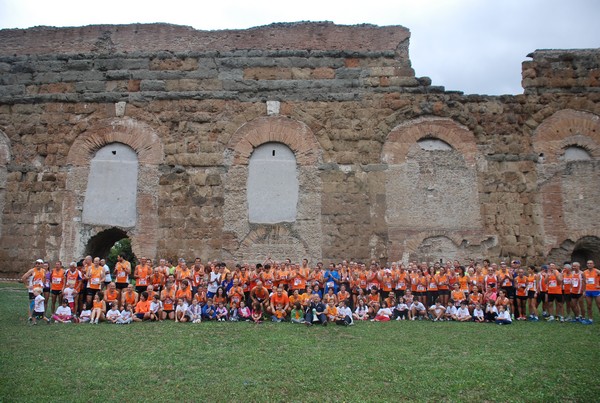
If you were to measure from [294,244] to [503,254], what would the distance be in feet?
16.4

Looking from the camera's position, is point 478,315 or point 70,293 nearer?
point 70,293

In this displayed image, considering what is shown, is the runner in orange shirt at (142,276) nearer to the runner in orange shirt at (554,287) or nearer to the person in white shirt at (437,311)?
the person in white shirt at (437,311)

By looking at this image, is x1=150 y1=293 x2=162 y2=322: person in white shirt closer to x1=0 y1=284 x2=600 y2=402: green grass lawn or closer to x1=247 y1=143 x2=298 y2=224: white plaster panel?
x1=0 y1=284 x2=600 y2=402: green grass lawn

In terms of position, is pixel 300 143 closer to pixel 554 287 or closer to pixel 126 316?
pixel 126 316

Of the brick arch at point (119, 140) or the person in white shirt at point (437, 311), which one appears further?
the brick arch at point (119, 140)

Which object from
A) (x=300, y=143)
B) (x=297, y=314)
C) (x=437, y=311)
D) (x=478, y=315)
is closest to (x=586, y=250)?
(x=478, y=315)

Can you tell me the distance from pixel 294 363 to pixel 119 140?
8.60 meters

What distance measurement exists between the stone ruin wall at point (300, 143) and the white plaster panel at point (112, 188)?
8.6 inches

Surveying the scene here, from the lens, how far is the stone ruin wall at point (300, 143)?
12258mm

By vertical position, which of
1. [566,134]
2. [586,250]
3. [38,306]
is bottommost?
[38,306]

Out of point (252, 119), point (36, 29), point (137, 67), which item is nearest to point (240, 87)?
point (252, 119)

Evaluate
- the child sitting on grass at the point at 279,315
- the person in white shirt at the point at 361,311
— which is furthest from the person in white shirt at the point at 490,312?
the child sitting on grass at the point at 279,315

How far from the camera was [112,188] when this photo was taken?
41.5ft

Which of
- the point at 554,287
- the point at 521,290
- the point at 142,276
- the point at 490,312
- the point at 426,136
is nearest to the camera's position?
the point at 490,312
